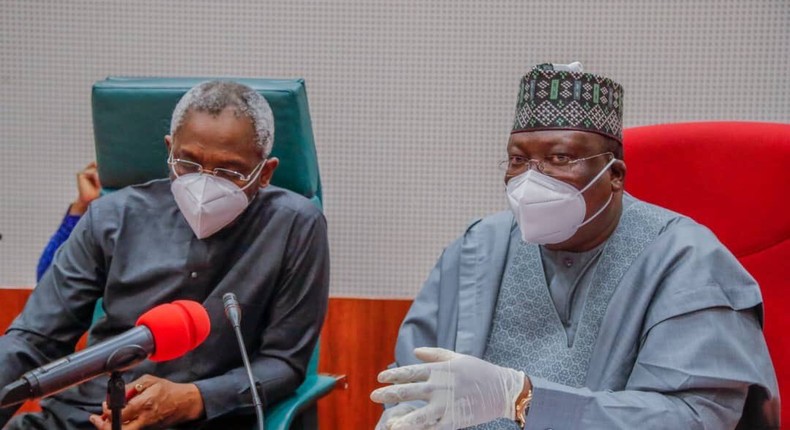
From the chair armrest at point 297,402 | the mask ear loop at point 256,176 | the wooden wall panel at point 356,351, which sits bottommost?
the wooden wall panel at point 356,351

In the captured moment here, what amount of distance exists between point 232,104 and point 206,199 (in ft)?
0.81

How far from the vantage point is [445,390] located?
1.56 m

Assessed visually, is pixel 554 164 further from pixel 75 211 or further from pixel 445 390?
pixel 75 211

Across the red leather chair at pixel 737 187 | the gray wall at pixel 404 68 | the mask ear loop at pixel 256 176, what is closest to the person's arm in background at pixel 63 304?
the mask ear loop at pixel 256 176

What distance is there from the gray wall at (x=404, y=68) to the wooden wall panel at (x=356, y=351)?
0.20 meters

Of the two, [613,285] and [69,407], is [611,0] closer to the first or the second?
[613,285]

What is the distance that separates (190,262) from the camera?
2377 mm

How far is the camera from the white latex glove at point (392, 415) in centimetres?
158

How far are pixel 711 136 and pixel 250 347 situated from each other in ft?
4.00

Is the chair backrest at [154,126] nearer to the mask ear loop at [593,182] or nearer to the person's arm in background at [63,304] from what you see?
the person's arm in background at [63,304]

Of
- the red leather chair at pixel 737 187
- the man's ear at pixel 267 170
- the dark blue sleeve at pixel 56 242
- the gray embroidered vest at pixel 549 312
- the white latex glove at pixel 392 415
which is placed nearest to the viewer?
the white latex glove at pixel 392 415

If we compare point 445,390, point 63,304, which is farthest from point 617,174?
point 63,304

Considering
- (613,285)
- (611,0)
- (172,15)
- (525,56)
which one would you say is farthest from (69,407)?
(611,0)

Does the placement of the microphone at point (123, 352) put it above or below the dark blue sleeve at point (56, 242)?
above
